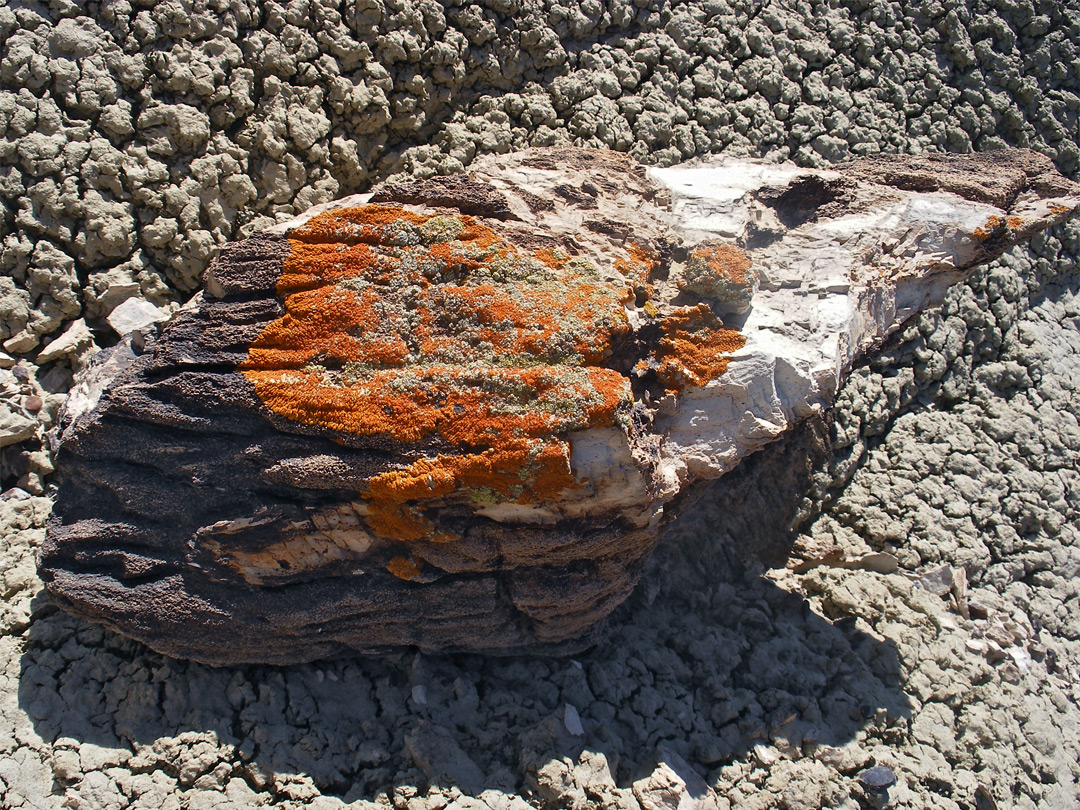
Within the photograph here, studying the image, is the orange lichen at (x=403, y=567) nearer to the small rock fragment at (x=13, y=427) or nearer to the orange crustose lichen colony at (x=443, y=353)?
the orange crustose lichen colony at (x=443, y=353)

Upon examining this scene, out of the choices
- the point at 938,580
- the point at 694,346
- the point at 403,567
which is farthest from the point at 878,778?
the point at 403,567

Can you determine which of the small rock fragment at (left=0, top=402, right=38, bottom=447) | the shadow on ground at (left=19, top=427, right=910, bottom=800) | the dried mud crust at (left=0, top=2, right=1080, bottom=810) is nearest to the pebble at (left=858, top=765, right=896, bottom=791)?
the dried mud crust at (left=0, top=2, right=1080, bottom=810)

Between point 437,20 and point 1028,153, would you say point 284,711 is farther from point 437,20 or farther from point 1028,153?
point 1028,153

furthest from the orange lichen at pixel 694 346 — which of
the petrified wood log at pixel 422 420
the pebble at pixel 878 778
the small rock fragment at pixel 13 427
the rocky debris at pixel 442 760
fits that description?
the small rock fragment at pixel 13 427

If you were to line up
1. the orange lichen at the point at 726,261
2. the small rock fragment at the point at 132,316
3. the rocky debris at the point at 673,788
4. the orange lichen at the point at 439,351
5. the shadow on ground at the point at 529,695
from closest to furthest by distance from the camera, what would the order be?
the orange lichen at the point at 439,351 → the shadow on ground at the point at 529,695 → the rocky debris at the point at 673,788 → the orange lichen at the point at 726,261 → the small rock fragment at the point at 132,316

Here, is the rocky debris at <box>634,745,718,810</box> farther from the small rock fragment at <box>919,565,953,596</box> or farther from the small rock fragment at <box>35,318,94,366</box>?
the small rock fragment at <box>35,318,94,366</box>

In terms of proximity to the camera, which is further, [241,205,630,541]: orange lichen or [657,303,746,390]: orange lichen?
[657,303,746,390]: orange lichen

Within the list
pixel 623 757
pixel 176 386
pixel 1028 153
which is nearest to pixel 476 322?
pixel 176 386
